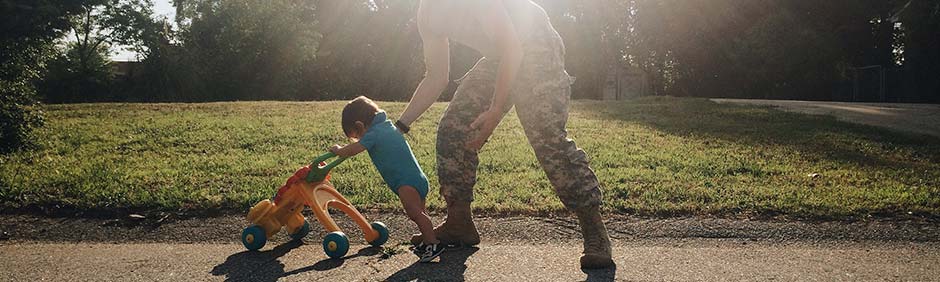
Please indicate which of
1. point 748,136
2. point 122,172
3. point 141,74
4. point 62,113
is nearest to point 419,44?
point 141,74

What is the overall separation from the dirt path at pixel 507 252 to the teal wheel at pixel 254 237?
60 mm

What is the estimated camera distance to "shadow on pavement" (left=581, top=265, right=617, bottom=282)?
12.0 feet

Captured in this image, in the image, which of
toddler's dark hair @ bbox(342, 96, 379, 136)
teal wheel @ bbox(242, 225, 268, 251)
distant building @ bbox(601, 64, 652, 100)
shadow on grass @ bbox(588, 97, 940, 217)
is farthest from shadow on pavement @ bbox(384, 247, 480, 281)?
distant building @ bbox(601, 64, 652, 100)

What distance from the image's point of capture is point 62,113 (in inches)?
483

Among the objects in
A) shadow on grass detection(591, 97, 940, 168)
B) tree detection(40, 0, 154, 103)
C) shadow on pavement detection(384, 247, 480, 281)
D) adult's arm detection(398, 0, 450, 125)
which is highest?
tree detection(40, 0, 154, 103)

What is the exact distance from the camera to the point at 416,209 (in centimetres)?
399

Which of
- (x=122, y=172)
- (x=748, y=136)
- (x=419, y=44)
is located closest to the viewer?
(x=122, y=172)

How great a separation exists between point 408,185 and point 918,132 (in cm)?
937

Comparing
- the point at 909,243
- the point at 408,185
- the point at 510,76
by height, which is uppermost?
the point at 510,76

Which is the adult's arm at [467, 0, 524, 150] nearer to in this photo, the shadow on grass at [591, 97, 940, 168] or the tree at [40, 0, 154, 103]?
the shadow on grass at [591, 97, 940, 168]

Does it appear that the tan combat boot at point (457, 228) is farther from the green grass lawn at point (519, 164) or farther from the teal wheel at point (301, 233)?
the green grass lawn at point (519, 164)

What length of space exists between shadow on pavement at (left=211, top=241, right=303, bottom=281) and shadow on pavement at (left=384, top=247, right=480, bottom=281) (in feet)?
1.97

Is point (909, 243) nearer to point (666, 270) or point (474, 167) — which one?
point (666, 270)

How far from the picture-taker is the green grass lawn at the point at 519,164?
5.53m
